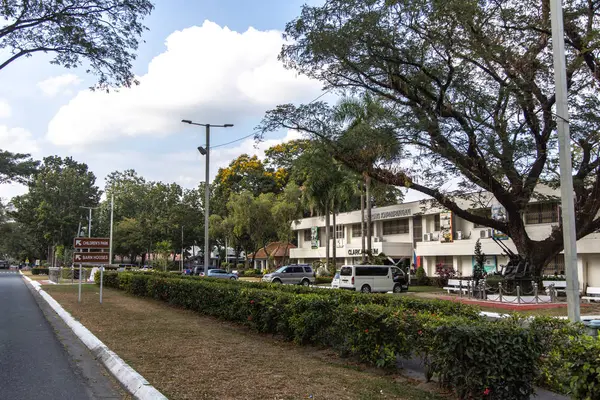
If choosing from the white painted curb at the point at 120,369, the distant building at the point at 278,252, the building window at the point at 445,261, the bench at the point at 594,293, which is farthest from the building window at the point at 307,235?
the white painted curb at the point at 120,369

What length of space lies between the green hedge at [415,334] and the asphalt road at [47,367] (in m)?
3.57

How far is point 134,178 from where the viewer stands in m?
91.2

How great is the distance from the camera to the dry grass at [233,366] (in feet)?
20.5

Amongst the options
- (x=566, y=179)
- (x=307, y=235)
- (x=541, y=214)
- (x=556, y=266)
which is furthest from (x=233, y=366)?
(x=307, y=235)

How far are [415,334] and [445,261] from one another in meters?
34.7

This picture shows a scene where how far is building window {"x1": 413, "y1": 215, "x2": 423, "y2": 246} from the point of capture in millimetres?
42938

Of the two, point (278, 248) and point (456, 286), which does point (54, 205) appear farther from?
point (456, 286)

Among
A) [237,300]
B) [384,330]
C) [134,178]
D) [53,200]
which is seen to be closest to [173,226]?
[53,200]

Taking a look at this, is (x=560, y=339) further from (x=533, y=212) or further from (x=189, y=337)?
(x=533, y=212)

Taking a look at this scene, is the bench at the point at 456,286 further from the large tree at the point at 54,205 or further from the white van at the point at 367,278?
the large tree at the point at 54,205

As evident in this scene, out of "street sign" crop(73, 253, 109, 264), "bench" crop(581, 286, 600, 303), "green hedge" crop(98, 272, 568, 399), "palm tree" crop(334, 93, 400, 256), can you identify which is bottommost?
"bench" crop(581, 286, 600, 303)

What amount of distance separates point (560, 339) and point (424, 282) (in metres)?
34.6

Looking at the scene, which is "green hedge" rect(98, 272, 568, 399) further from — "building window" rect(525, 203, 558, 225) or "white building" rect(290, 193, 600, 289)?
"building window" rect(525, 203, 558, 225)

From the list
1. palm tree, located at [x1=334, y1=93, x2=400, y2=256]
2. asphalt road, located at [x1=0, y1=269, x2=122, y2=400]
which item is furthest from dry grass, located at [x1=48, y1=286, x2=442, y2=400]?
palm tree, located at [x1=334, y1=93, x2=400, y2=256]
